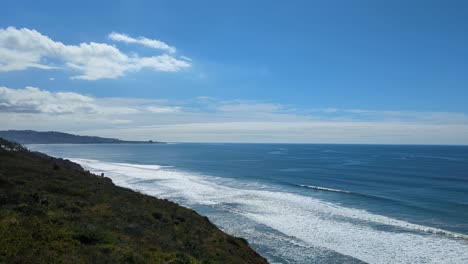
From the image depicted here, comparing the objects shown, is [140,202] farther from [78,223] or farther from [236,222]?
[78,223]

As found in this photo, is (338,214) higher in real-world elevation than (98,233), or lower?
lower

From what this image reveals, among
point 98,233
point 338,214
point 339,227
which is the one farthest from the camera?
point 338,214

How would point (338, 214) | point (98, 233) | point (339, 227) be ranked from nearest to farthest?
1. point (98, 233)
2. point (339, 227)
3. point (338, 214)

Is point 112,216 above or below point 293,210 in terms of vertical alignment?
above

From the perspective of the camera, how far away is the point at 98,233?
58.4 feet

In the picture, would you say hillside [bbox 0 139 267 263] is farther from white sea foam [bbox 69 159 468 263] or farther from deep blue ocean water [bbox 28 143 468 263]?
white sea foam [bbox 69 159 468 263]

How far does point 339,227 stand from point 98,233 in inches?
1036

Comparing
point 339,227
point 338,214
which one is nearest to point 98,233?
point 339,227

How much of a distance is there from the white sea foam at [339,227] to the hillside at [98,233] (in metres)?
9.52

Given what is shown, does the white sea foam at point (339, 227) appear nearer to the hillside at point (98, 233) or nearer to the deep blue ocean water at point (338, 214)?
the deep blue ocean water at point (338, 214)

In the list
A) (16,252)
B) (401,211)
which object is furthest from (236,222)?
(16,252)

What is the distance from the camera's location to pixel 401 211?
4516cm

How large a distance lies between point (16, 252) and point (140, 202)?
21172mm

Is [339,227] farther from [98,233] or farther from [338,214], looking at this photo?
[98,233]
